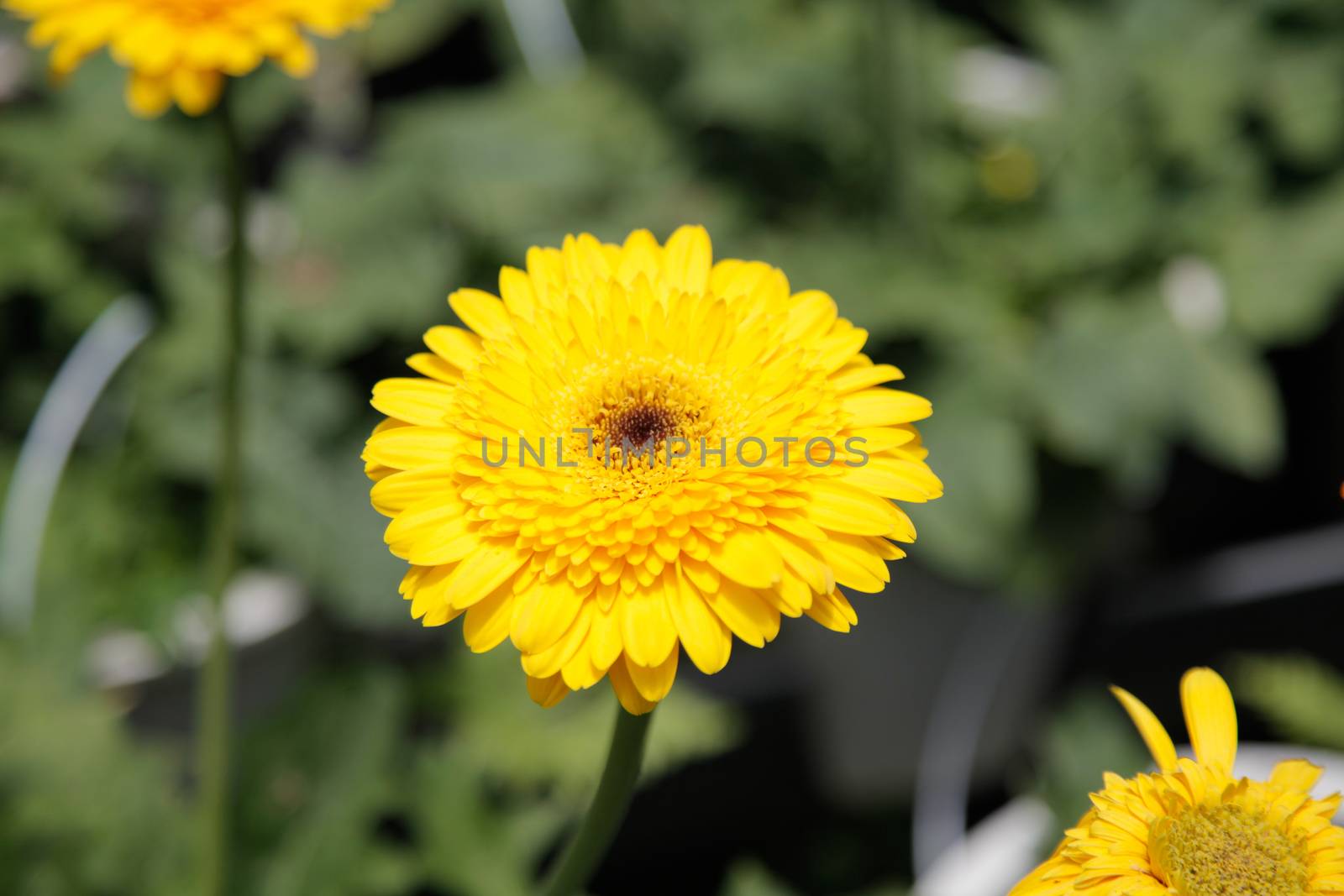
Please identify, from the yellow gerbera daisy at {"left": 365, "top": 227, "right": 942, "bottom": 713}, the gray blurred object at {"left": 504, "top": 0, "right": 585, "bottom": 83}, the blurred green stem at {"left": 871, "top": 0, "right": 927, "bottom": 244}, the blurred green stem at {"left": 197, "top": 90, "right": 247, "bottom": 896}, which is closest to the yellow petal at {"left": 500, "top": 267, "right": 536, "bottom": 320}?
the yellow gerbera daisy at {"left": 365, "top": 227, "right": 942, "bottom": 713}

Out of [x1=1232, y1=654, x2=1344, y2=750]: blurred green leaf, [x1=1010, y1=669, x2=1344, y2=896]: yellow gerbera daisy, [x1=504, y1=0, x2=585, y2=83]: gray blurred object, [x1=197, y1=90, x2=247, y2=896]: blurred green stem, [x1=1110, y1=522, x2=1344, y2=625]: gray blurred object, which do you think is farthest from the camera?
[x1=504, y1=0, x2=585, y2=83]: gray blurred object

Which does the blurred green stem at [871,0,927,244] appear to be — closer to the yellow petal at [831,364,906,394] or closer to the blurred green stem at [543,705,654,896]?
the yellow petal at [831,364,906,394]

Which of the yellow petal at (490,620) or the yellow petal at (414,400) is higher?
the yellow petal at (414,400)

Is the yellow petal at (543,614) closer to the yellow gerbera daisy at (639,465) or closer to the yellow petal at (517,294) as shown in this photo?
the yellow gerbera daisy at (639,465)

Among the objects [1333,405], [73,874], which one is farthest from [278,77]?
[1333,405]

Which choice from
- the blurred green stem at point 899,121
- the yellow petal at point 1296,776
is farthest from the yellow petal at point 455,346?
the blurred green stem at point 899,121
